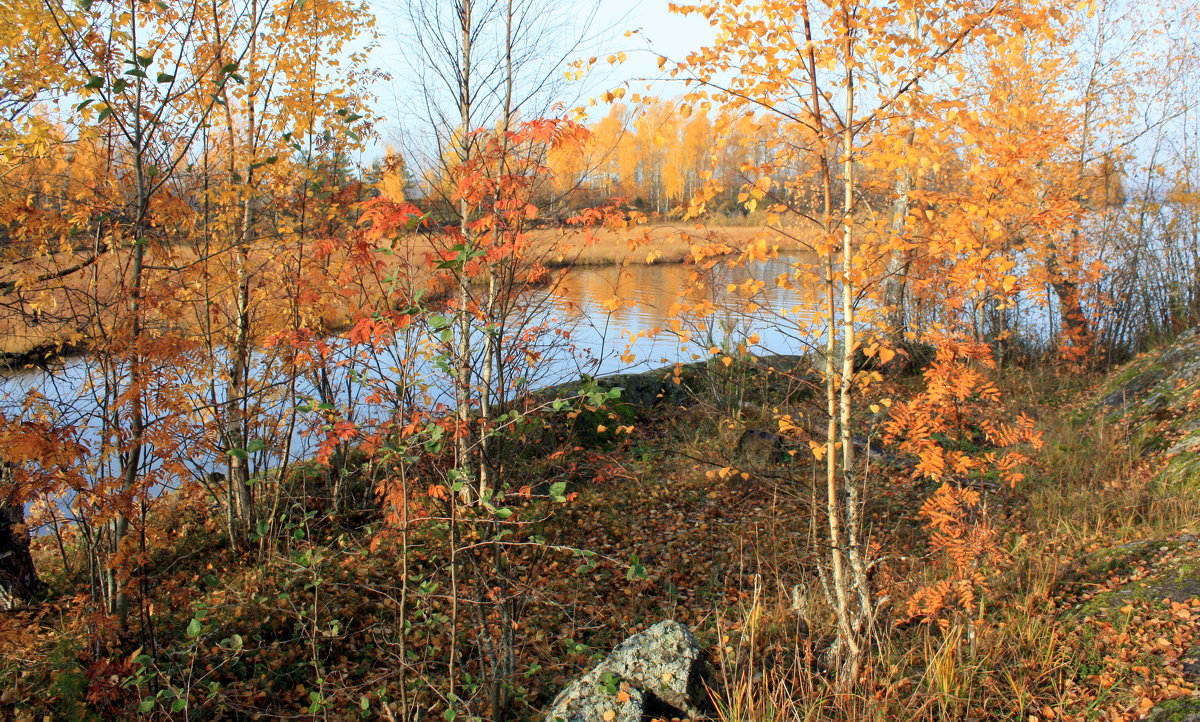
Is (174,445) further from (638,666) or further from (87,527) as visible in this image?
(638,666)

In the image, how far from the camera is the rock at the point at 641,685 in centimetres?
287

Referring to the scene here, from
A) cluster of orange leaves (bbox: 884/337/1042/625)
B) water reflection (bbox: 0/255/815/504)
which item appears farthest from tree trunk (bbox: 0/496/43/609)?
cluster of orange leaves (bbox: 884/337/1042/625)

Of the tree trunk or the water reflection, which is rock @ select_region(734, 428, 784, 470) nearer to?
the water reflection

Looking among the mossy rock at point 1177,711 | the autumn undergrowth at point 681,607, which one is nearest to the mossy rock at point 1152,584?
the autumn undergrowth at point 681,607

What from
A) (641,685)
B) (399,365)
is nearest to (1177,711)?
(641,685)

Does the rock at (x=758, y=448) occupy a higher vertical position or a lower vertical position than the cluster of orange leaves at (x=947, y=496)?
lower

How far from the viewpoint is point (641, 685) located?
296 centimetres

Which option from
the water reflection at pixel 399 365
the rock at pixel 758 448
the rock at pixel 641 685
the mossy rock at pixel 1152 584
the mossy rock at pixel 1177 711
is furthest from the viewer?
the rock at pixel 758 448

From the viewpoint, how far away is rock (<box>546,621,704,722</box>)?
2865 millimetres

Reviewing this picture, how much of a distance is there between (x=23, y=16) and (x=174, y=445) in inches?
87.2

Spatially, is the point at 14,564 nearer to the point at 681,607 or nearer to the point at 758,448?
the point at 681,607

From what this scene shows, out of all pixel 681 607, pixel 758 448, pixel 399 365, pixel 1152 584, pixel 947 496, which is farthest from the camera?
pixel 758 448

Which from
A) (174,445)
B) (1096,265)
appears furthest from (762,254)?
(1096,265)

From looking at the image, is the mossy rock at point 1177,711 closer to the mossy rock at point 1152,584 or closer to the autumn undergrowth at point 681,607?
the autumn undergrowth at point 681,607
